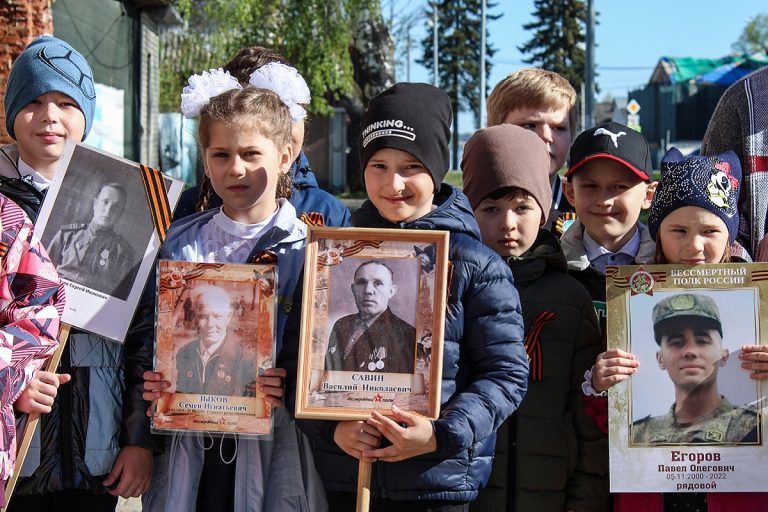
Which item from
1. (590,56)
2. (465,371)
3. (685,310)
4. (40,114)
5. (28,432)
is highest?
(590,56)

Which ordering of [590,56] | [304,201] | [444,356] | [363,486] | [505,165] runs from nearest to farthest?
[363,486] < [444,356] < [505,165] < [304,201] < [590,56]

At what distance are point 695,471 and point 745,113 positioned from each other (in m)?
1.43

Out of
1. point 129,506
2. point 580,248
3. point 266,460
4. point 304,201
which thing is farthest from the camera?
point 129,506

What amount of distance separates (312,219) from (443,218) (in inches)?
25.7

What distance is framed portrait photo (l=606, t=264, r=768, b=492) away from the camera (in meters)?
2.96

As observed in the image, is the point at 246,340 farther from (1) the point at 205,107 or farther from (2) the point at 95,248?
(1) the point at 205,107

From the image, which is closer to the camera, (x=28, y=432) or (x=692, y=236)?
(x=28, y=432)

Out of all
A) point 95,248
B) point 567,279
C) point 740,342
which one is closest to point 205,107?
point 95,248

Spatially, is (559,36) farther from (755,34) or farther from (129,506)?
(129,506)

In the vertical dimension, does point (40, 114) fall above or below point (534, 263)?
above

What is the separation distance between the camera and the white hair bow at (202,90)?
10.5ft

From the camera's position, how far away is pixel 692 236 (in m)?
3.12

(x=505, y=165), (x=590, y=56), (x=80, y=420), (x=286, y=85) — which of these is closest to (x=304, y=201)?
(x=286, y=85)

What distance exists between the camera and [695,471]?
2961mm
